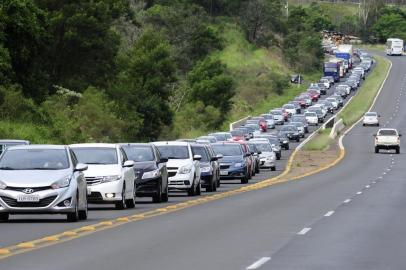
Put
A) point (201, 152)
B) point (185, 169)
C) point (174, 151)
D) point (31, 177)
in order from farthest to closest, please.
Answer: point (201, 152) → point (174, 151) → point (185, 169) → point (31, 177)

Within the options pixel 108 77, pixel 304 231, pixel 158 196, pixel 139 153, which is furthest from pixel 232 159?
pixel 108 77

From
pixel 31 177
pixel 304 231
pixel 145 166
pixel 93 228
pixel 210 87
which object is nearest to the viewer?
pixel 304 231

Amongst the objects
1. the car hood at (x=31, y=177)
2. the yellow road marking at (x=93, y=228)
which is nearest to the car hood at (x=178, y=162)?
the yellow road marking at (x=93, y=228)

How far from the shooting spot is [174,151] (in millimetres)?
41562

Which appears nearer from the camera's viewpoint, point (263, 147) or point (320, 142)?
point (263, 147)

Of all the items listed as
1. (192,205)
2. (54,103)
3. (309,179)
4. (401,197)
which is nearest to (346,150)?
(54,103)

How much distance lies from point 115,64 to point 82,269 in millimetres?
68269

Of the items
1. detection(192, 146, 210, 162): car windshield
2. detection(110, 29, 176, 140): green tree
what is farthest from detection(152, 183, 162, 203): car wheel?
→ detection(110, 29, 176, 140): green tree

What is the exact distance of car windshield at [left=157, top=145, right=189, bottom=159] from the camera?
41.2 meters

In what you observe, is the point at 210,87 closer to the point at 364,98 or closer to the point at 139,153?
the point at 364,98

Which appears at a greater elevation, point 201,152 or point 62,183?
point 62,183

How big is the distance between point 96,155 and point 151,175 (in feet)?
10.4

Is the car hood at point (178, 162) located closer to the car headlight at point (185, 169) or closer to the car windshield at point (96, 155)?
the car headlight at point (185, 169)

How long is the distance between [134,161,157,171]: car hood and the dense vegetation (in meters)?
18.2
